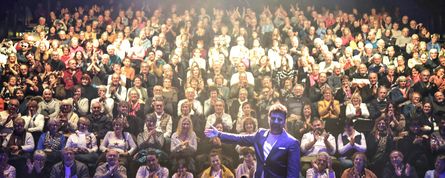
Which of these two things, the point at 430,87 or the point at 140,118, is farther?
the point at 430,87

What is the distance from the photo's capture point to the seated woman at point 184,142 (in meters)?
7.41

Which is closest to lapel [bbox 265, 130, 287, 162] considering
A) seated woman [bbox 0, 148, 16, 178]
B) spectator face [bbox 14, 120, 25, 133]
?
seated woman [bbox 0, 148, 16, 178]

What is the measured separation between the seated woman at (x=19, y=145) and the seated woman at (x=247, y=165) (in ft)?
9.20

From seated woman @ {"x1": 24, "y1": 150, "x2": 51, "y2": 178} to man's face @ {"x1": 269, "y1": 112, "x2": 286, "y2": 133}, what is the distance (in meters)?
2.95

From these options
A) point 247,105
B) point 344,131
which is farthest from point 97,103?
point 344,131

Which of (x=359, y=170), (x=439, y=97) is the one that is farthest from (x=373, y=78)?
(x=359, y=170)

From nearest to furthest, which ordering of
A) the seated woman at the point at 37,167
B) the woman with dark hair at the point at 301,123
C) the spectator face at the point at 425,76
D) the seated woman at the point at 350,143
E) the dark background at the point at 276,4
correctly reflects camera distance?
1. the seated woman at the point at 37,167
2. the seated woman at the point at 350,143
3. the woman with dark hair at the point at 301,123
4. the spectator face at the point at 425,76
5. the dark background at the point at 276,4

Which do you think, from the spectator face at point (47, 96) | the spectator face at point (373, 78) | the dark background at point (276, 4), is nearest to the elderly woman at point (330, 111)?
the spectator face at point (373, 78)

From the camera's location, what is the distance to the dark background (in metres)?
12.4

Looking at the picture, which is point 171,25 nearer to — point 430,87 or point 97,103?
point 97,103

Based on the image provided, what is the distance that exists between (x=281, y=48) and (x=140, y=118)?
3353mm

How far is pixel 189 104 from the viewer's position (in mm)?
8195

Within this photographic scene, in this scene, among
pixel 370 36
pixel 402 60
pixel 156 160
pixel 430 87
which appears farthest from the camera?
pixel 370 36

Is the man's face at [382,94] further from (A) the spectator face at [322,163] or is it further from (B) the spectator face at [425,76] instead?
(A) the spectator face at [322,163]
